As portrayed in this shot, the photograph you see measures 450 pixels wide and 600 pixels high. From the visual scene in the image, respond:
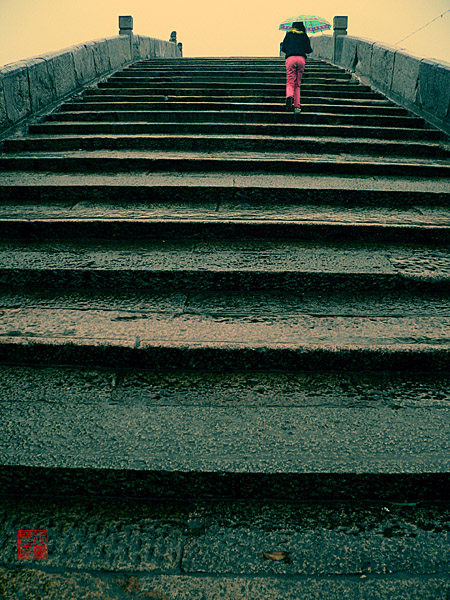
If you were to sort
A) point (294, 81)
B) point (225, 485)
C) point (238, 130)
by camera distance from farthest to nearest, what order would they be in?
point (294, 81)
point (238, 130)
point (225, 485)

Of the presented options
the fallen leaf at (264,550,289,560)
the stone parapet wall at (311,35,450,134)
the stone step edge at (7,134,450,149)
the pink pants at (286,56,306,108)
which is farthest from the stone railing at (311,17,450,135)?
the fallen leaf at (264,550,289,560)

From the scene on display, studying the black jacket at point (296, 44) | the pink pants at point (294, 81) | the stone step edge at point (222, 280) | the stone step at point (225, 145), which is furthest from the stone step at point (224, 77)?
the stone step edge at point (222, 280)

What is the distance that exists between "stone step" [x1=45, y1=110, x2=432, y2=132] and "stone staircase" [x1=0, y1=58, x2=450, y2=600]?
5.81ft

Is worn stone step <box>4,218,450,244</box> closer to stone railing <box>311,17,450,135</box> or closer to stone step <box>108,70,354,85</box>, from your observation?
stone railing <box>311,17,450,135</box>

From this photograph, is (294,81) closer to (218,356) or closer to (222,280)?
(222,280)

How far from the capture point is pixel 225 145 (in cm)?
472

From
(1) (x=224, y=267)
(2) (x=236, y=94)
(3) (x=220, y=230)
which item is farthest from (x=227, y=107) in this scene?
(1) (x=224, y=267)

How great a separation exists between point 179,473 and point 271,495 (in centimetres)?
38

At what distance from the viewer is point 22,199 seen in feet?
12.3

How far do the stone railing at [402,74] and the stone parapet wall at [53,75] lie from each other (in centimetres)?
469

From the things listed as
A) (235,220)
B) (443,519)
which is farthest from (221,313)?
(443,519)

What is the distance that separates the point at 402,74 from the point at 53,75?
485 centimetres

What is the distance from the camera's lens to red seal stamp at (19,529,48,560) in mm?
1576

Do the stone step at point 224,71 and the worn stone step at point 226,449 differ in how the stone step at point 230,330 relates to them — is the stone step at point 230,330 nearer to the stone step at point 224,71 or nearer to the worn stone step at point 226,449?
the worn stone step at point 226,449
